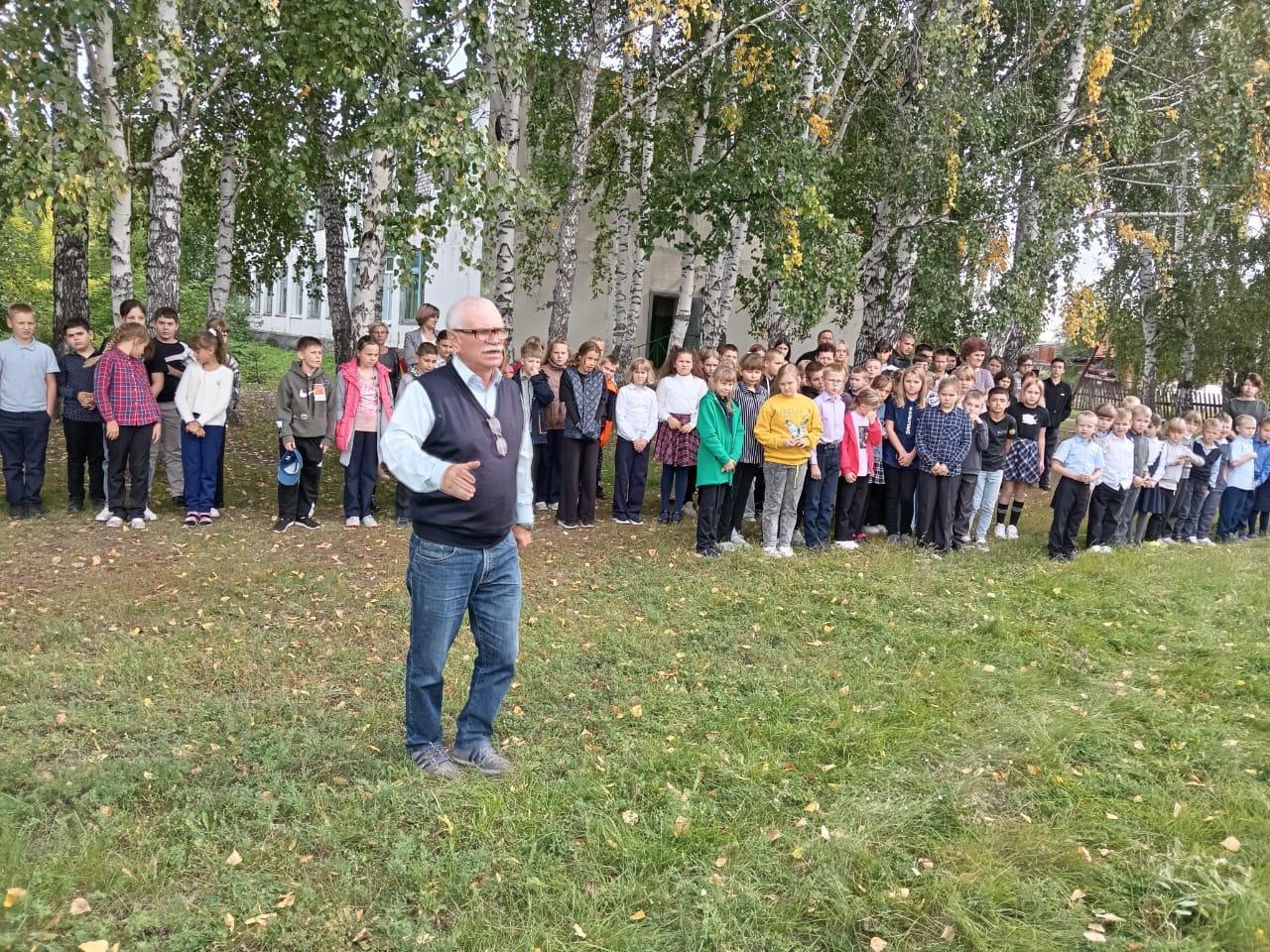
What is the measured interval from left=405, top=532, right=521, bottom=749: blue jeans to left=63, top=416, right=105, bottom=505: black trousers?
20.1 feet

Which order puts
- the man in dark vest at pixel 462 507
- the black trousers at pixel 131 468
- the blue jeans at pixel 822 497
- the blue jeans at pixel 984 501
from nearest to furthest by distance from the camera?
the man in dark vest at pixel 462 507
the black trousers at pixel 131 468
the blue jeans at pixel 822 497
the blue jeans at pixel 984 501

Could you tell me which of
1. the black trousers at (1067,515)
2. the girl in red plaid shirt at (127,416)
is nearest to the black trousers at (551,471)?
the girl in red plaid shirt at (127,416)

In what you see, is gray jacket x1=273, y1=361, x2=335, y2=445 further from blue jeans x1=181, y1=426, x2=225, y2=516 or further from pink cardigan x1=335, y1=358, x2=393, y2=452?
blue jeans x1=181, y1=426, x2=225, y2=516

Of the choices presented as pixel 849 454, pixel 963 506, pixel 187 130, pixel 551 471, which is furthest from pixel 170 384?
pixel 963 506

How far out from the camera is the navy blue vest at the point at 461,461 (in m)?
3.46

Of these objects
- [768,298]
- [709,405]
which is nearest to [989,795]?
[709,405]

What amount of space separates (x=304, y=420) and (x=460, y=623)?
15.8 feet

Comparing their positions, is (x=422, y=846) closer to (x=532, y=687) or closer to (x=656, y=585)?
(x=532, y=687)

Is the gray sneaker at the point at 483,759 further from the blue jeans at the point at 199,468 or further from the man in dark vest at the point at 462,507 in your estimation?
the blue jeans at the point at 199,468

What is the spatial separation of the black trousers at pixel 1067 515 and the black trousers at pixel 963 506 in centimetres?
79

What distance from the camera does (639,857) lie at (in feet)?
11.0

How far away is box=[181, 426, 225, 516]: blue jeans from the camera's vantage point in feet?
26.5

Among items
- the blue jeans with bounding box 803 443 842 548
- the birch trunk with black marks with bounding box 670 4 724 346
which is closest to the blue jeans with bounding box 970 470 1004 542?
the blue jeans with bounding box 803 443 842 548

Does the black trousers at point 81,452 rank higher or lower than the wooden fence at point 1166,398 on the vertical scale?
lower
